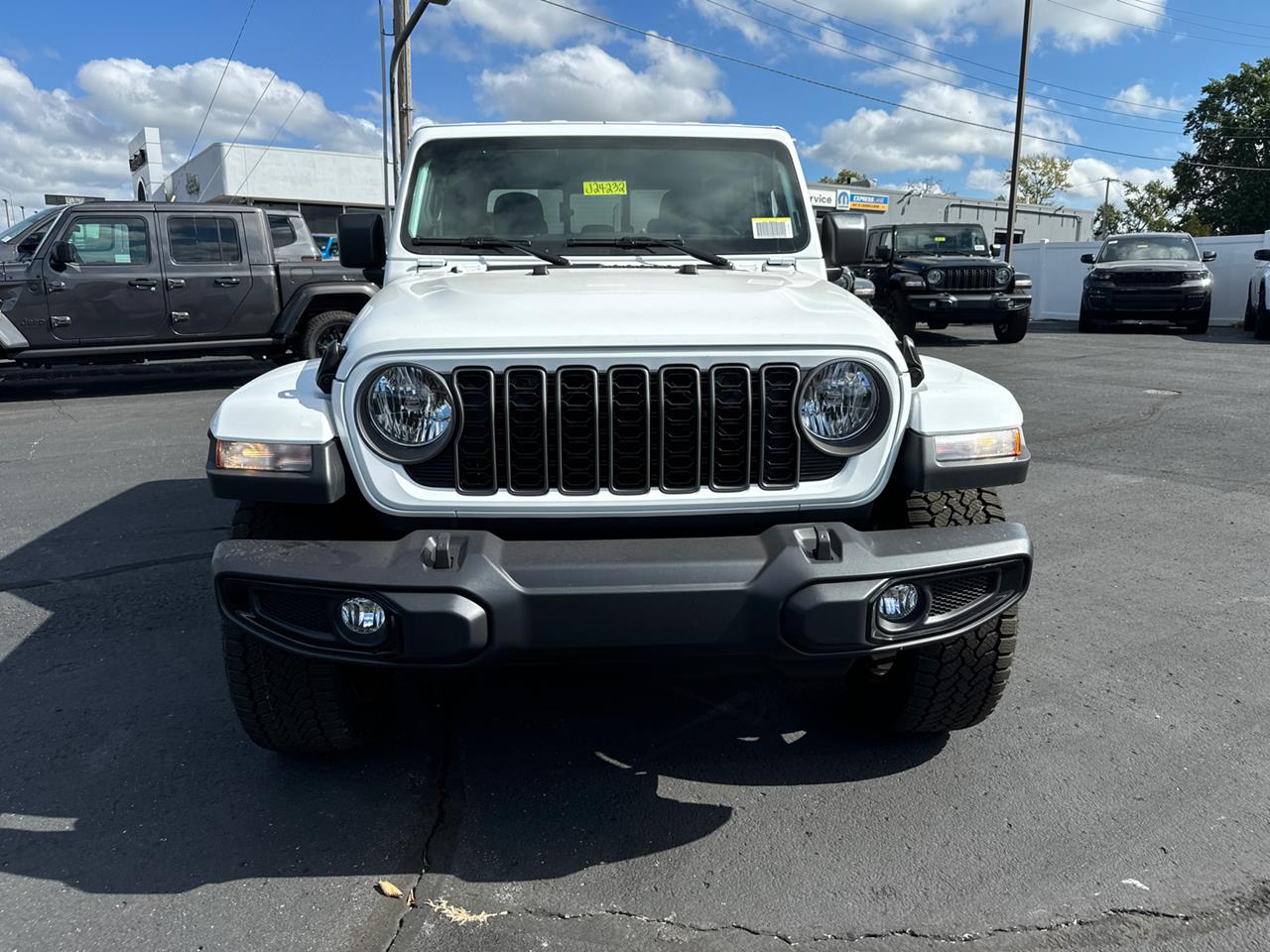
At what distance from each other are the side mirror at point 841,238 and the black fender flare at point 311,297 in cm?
779

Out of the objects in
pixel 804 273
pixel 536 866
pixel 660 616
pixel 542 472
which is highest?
pixel 804 273

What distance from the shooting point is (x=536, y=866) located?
2.47m

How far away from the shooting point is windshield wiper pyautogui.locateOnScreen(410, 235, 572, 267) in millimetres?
3547

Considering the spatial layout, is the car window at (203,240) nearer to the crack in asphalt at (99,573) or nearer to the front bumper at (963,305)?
the crack in asphalt at (99,573)

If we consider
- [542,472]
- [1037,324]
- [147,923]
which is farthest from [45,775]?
[1037,324]

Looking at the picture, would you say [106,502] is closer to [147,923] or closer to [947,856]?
[147,923]

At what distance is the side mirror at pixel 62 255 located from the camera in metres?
9.98

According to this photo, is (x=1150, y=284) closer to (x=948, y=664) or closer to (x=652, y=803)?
(x=948, y=664)

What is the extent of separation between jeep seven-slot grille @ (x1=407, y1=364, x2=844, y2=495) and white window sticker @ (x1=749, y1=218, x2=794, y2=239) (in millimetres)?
1493

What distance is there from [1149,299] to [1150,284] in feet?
0.86

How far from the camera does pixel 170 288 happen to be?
1049cm

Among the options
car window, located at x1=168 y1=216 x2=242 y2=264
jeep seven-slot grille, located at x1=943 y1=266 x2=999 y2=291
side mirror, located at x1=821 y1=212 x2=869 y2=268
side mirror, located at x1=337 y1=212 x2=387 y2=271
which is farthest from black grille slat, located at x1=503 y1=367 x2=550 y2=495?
jeep seven-slot grille, located at x1=943 y1=266 x2=999 y2=291

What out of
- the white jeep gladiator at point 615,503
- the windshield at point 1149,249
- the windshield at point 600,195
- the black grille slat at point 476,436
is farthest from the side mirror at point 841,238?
the windshield at point 1149,249

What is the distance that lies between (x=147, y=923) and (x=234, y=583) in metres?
0.79
